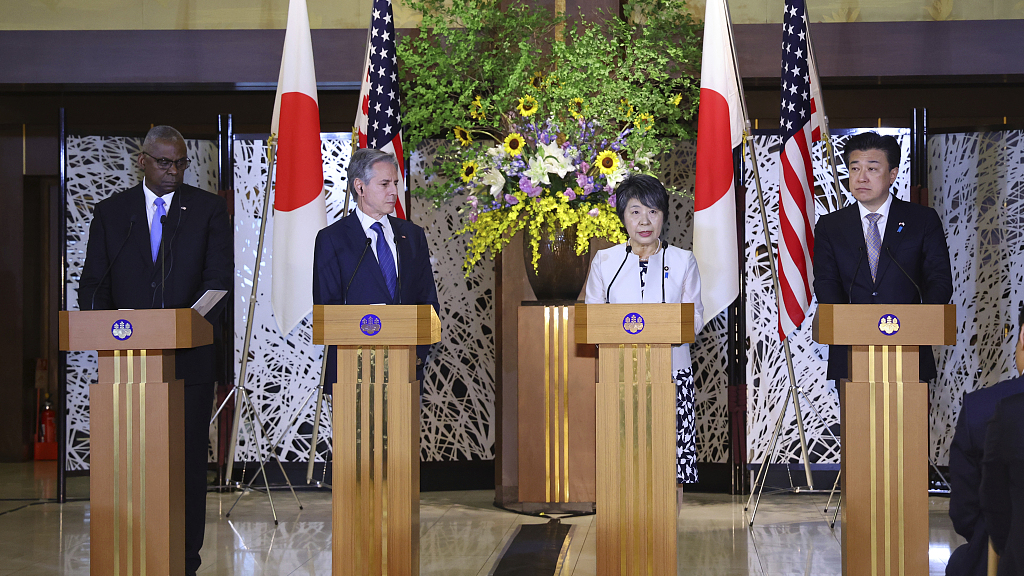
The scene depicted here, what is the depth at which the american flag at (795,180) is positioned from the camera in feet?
14.7

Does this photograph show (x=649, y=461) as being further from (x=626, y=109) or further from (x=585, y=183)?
(x=626, y=109)

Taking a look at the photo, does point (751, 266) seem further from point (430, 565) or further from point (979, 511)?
point (979, 511)

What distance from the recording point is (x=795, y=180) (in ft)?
14.8

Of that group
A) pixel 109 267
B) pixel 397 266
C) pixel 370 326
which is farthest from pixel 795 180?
pixel 109 267

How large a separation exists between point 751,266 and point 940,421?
Result: 1.40 m

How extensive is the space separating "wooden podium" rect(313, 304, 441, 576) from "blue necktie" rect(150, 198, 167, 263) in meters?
0.96

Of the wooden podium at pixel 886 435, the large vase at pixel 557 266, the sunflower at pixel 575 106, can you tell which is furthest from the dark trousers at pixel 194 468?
the wooden podium at pixel 886 435

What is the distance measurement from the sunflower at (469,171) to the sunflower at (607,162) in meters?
0.57

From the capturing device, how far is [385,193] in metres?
3.09

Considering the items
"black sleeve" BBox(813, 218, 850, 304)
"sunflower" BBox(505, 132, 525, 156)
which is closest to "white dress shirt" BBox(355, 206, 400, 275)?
"sunflower" BBox(505, 132, 525, 156)

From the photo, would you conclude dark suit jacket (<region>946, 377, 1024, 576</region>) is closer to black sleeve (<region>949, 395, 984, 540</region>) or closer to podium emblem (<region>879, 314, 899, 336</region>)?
black sleeve (<region>949, 395, 984, 540</region>)

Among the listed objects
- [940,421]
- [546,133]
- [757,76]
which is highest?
[757,76]

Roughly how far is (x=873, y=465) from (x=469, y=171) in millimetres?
2260

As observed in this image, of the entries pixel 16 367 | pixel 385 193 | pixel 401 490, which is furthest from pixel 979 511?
pixel 16 367
